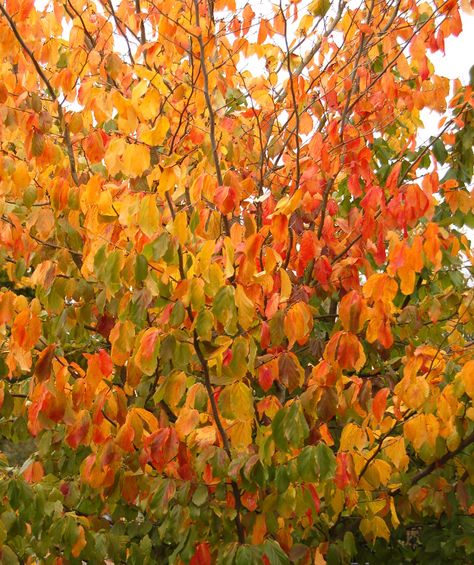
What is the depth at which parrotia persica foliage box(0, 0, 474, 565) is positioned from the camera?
279cm

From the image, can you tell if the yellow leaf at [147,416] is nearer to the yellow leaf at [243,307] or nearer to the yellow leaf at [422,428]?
the yellow leaf at [243,307]

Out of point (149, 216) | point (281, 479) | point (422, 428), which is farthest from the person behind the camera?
point (422, 428)

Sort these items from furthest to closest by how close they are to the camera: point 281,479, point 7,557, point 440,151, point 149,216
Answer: point 440,151 → point 7,557 → point 281,479 → point 149,216

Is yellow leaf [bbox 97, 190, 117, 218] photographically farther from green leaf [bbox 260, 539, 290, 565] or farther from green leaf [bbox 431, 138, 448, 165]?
green leaf [bbox 431, 138, 448, 165]

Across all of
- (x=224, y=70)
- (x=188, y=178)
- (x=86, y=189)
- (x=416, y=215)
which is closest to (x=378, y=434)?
(x=416, y=215)

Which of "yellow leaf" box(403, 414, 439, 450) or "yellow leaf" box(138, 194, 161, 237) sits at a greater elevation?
→ "yellow leaf" box(138, 194, 161, 237)

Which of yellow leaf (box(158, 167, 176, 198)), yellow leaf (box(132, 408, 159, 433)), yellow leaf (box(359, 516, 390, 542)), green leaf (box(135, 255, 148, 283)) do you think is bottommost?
yellow leaf (box(359, 516, 390, 542))

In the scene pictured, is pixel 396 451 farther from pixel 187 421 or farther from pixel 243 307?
pixel 243 307

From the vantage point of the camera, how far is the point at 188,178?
10.6ft

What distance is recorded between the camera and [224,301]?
2586 millimetres

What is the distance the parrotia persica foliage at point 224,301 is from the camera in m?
2.79

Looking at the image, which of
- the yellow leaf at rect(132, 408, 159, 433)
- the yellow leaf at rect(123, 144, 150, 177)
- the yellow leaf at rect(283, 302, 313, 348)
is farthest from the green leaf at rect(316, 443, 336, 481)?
the yellow leaf at rect(123, 144, 150, 177)

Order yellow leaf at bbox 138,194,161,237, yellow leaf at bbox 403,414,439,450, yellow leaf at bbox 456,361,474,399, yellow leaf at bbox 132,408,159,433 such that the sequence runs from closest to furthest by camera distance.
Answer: yellow leaf at bbox 138,194,161,237 < yellow leaf at bbox 456,361,474,399 < yellow leaf at bbox 132,408,159,433 < yellow leaf at bbox 403,414,439,450

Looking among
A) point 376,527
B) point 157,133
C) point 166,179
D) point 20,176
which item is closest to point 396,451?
point 376,527
